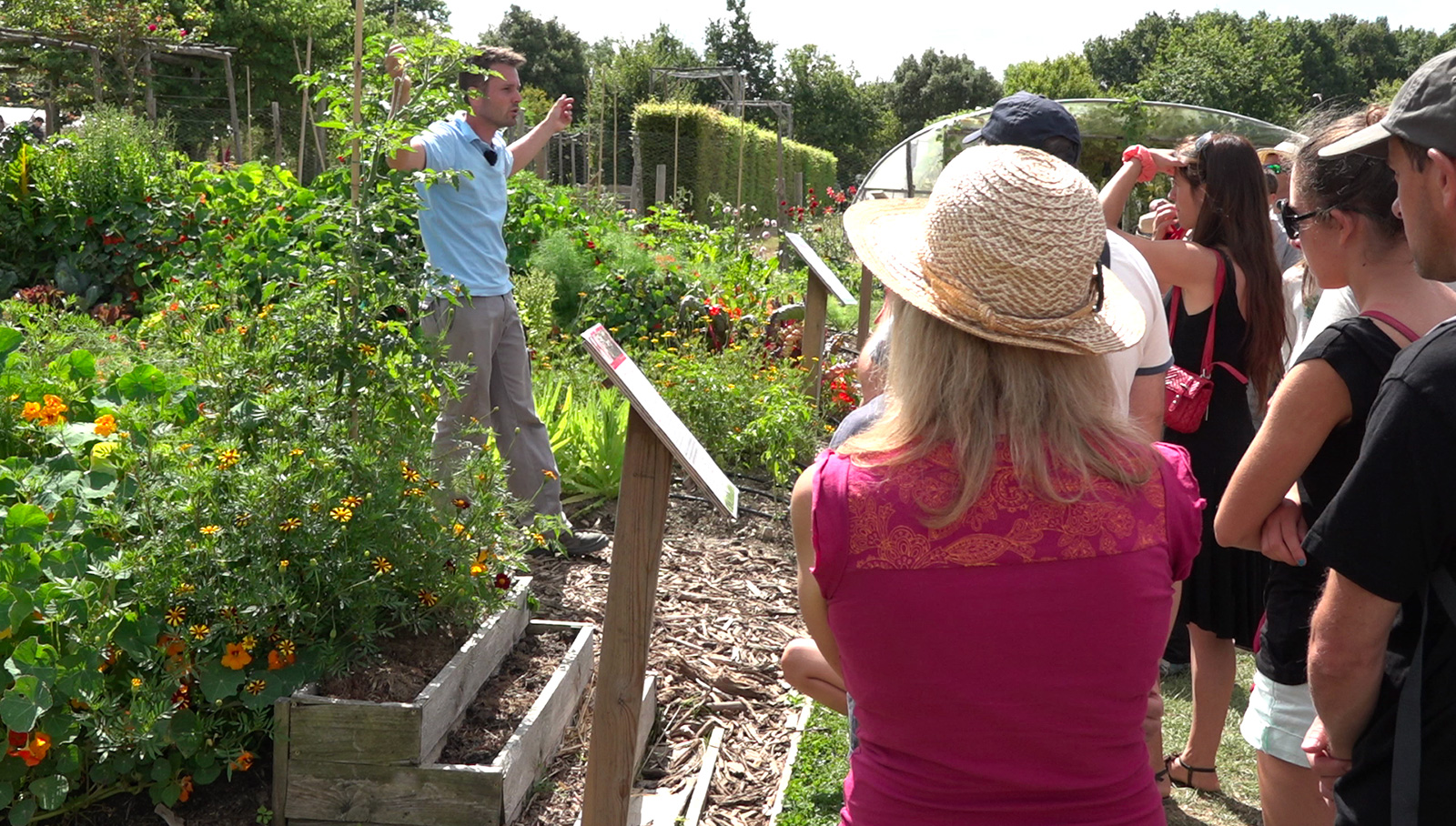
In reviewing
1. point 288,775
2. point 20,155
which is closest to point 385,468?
point 288,775

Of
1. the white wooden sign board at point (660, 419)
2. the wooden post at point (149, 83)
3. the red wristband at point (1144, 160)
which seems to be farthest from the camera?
the wooden post at point (149, 83)

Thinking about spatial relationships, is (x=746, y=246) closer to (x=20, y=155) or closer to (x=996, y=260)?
(x=20, y=155)

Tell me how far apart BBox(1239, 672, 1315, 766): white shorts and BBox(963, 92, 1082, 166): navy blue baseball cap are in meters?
1.22

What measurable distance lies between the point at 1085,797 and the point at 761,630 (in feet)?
8.97

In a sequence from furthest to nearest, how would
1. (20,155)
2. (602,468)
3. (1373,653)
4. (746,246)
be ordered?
(746,246) → (20,155) → (602,468) → (1373,653)

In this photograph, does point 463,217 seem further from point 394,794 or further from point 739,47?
point 739,47

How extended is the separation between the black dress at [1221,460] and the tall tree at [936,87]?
2134 inches

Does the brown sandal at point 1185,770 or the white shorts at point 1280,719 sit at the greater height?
the white shorts at point 1280,719

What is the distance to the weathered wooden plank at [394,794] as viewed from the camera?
2.47m

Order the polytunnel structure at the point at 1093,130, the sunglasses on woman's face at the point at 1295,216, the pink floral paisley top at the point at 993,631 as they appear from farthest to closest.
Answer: the polytunnel structure at the point at 1093,130, the sunglasses on woman's face at the point at 1295,216, the pink floral paisley top at the point at 993,631

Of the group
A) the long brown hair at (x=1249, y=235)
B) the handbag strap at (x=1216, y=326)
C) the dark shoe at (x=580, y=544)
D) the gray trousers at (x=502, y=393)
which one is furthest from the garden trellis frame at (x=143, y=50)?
the handbag strap at (x=1216, y=326)

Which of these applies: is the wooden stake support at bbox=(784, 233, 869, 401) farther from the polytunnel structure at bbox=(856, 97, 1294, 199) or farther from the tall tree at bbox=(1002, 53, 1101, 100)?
the tall tree at bbox=(1002, 53, 1101, 100)

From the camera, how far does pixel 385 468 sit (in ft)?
9.04

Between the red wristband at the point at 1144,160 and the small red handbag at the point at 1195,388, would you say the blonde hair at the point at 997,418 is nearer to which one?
the small red handbag at the point at 1195,388
